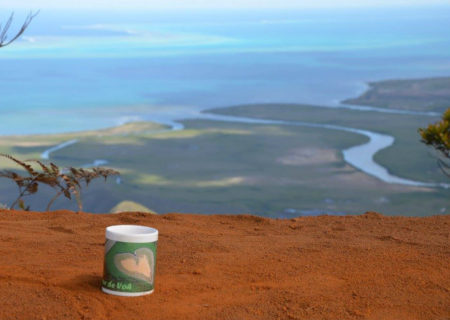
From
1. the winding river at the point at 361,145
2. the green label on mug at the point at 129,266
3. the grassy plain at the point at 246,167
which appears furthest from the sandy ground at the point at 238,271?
the winding river at the point at 361,145

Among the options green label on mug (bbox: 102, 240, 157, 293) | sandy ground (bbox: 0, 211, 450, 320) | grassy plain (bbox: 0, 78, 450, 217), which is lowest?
grassy plain (bbox: 0, 78, 450, 217)

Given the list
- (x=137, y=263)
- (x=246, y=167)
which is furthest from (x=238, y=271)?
(x=246, y=167)

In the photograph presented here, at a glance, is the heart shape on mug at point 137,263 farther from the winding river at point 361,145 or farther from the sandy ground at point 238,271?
the winding river at point 361,145

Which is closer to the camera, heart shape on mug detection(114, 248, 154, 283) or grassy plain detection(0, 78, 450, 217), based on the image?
heart shape on mug detection(114, 248, 154, 283)

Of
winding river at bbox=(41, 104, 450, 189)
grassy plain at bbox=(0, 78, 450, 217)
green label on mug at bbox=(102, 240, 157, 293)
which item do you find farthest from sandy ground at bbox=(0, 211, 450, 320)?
winding river at bbox=(41, 104, 450, 189)

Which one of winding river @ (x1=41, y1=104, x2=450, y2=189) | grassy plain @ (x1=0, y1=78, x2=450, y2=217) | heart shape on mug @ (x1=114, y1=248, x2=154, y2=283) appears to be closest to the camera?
heart shape on mug @ (x1=114, y1=248, x2=154, y2=283)

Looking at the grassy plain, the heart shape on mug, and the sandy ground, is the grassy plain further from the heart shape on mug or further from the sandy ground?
the heart shape on mug
